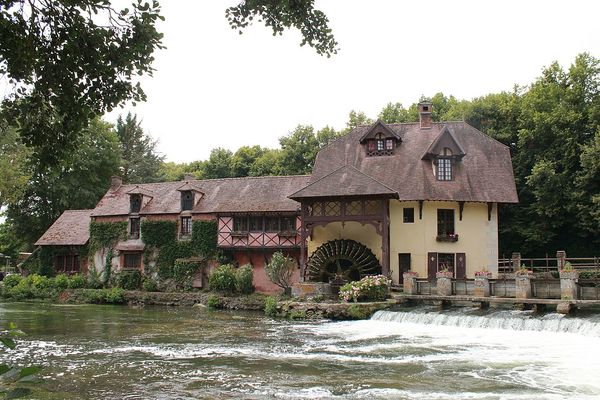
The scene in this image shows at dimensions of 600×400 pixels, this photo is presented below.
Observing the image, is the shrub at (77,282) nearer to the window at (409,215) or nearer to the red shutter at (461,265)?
the window at (409,215)

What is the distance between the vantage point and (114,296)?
32.6 metres

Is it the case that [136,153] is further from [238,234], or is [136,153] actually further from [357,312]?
[357,312]

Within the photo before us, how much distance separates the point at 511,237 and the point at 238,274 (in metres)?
16.8

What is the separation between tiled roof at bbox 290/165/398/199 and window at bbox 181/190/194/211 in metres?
9.32

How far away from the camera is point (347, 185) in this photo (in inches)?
1104

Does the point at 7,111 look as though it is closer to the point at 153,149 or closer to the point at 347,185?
the point at 347,185

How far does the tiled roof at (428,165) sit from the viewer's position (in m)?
29.3

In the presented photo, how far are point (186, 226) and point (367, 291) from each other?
14094mm

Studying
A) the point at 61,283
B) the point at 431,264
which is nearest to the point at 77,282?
the point at 61,283

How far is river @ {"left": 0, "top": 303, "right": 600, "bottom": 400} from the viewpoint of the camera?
11594 mm

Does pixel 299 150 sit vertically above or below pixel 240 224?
above

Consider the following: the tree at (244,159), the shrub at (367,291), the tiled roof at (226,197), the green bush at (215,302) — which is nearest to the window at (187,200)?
the tiled roof at (226,197)

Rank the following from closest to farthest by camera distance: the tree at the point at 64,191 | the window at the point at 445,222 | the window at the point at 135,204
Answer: the window at the point at 445,222 → the window at the point at 135,204 → the tree at the point at 64,191

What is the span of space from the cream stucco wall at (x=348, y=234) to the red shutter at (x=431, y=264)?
2.45 meters
